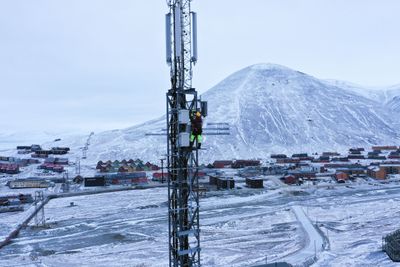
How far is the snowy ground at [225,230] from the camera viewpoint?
29094mm

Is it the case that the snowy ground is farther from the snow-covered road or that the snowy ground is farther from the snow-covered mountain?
the snow-covered mountain

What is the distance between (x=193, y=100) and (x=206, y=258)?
66.2 feet

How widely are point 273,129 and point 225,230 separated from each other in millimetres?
122459

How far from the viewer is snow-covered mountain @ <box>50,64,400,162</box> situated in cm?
13107

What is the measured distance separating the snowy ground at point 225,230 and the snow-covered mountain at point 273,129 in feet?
205

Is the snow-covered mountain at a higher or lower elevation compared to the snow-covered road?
higher

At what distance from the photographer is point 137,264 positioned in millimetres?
27812

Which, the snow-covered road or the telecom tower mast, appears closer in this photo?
the telecom tower mast

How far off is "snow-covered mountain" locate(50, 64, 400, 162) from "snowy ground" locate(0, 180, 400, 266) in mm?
62357

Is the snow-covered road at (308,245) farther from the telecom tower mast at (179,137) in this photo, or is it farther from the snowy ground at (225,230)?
the telecom tower mast at (179,137)

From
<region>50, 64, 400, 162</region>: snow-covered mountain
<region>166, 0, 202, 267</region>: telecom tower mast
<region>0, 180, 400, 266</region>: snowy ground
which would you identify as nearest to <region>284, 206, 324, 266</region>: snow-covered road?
<region>0, 180, 400, 266</region>: snowy ground

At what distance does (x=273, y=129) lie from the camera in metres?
156

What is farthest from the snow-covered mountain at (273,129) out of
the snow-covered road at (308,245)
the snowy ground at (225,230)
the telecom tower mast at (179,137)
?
the telecom tower mast at (179,137)

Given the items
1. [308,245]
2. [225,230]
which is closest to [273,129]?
[225,230]
